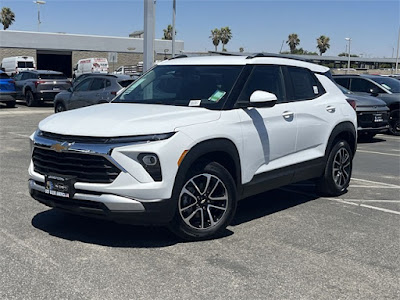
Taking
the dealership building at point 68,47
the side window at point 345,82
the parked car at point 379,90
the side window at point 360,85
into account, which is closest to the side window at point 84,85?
the parked car at point 379,90

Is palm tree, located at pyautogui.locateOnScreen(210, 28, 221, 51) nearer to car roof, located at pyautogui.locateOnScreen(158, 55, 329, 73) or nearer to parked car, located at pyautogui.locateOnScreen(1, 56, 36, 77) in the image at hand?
parked car, located at pyautogui.locateOnScreen(1, 56, 36, 77)

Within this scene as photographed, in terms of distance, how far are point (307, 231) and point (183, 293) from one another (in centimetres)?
199

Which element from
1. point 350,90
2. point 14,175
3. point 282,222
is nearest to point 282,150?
point 282,222

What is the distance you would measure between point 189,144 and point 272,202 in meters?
2.34

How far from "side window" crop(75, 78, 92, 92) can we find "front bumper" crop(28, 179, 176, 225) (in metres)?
11.2

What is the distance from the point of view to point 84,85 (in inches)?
598

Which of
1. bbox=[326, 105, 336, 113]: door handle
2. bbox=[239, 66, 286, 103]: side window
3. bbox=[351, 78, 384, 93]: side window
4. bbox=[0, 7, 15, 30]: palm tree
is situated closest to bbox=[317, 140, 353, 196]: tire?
bbox=[326, 105, 336, 113]: door handle

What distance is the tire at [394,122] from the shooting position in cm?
1423

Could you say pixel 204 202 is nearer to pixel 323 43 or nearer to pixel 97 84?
pixel 97 84

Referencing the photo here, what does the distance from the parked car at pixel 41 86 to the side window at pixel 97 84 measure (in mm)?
7630

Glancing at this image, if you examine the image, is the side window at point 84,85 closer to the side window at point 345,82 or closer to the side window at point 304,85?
the side window at point 345,82

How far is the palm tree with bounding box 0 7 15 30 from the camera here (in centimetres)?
7612

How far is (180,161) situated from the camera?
423 centimetres

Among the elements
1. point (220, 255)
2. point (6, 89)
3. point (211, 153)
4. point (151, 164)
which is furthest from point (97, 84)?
point (220, 255)
